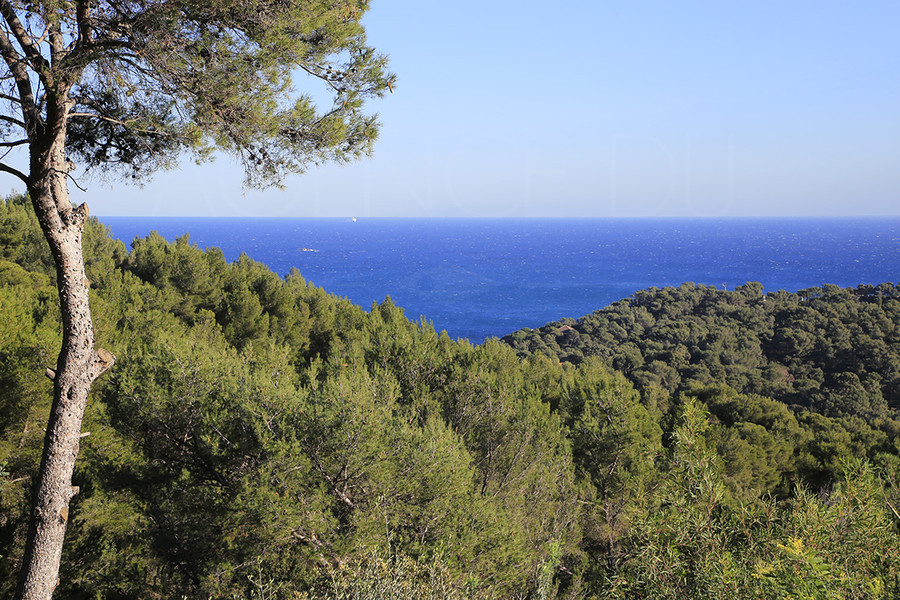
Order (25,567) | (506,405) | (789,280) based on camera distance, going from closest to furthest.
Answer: (25,567)
(506,405)
(789,280)

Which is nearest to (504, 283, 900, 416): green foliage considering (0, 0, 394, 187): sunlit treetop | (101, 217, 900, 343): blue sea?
(101, 217, 900, 343): blue sea

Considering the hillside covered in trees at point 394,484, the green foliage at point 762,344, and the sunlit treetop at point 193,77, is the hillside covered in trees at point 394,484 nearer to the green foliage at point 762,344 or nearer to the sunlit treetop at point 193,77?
the sunlit treetop at point 193,77

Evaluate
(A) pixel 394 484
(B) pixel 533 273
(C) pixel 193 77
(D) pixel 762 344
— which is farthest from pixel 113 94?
(B) pixel 533 273

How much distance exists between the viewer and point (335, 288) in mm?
81438

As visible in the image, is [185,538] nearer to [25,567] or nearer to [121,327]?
[25,567]

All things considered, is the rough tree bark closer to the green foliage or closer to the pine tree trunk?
the pine tree trunk

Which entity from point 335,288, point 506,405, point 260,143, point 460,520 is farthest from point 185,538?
point 335,288

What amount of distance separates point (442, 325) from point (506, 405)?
174 ft

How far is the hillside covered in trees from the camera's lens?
3.88 meters

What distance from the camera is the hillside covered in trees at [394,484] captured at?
12.7 feet

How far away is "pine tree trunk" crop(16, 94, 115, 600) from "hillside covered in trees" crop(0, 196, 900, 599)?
5.59 feet

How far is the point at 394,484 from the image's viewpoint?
264 inches

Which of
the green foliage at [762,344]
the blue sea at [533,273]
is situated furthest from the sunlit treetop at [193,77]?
the blue sea at [533,273]

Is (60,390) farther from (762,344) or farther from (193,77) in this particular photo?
(762,344)
